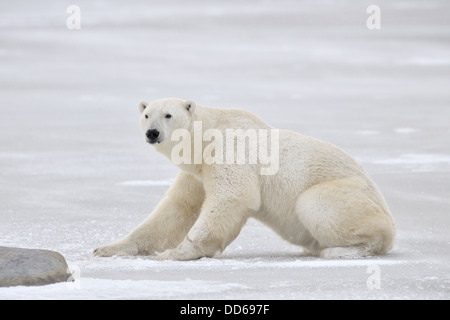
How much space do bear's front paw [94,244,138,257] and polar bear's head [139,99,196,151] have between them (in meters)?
0.69

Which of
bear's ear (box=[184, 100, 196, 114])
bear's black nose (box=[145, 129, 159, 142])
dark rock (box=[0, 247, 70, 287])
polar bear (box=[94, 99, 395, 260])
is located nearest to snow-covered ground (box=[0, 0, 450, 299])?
dark rock (box=[0, 247, 70, 287])

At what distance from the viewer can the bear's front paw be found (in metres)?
5.62

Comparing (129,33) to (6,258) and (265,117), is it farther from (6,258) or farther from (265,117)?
(6,258)

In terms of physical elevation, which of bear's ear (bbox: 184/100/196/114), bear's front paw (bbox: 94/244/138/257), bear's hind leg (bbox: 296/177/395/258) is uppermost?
bear's ear (bbox: 184/100/196/114)

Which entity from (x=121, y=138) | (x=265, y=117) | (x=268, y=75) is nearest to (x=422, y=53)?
(x=268, y=75)

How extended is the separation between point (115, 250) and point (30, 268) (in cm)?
138

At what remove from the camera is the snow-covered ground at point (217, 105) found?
475cm

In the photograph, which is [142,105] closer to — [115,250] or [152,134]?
[152,134]

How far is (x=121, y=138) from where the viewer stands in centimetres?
1029

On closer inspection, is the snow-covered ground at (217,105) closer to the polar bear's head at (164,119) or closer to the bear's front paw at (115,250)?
the bear's front paw at (115,250)

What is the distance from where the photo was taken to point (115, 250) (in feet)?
18.7

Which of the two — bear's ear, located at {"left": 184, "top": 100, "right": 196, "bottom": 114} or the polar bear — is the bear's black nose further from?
bear's ear, located at {"left": 184, "top": 100, "right": 196, "bottom": 114}

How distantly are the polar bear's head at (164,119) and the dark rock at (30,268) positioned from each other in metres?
1.26

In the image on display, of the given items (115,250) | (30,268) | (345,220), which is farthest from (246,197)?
(30,268)
